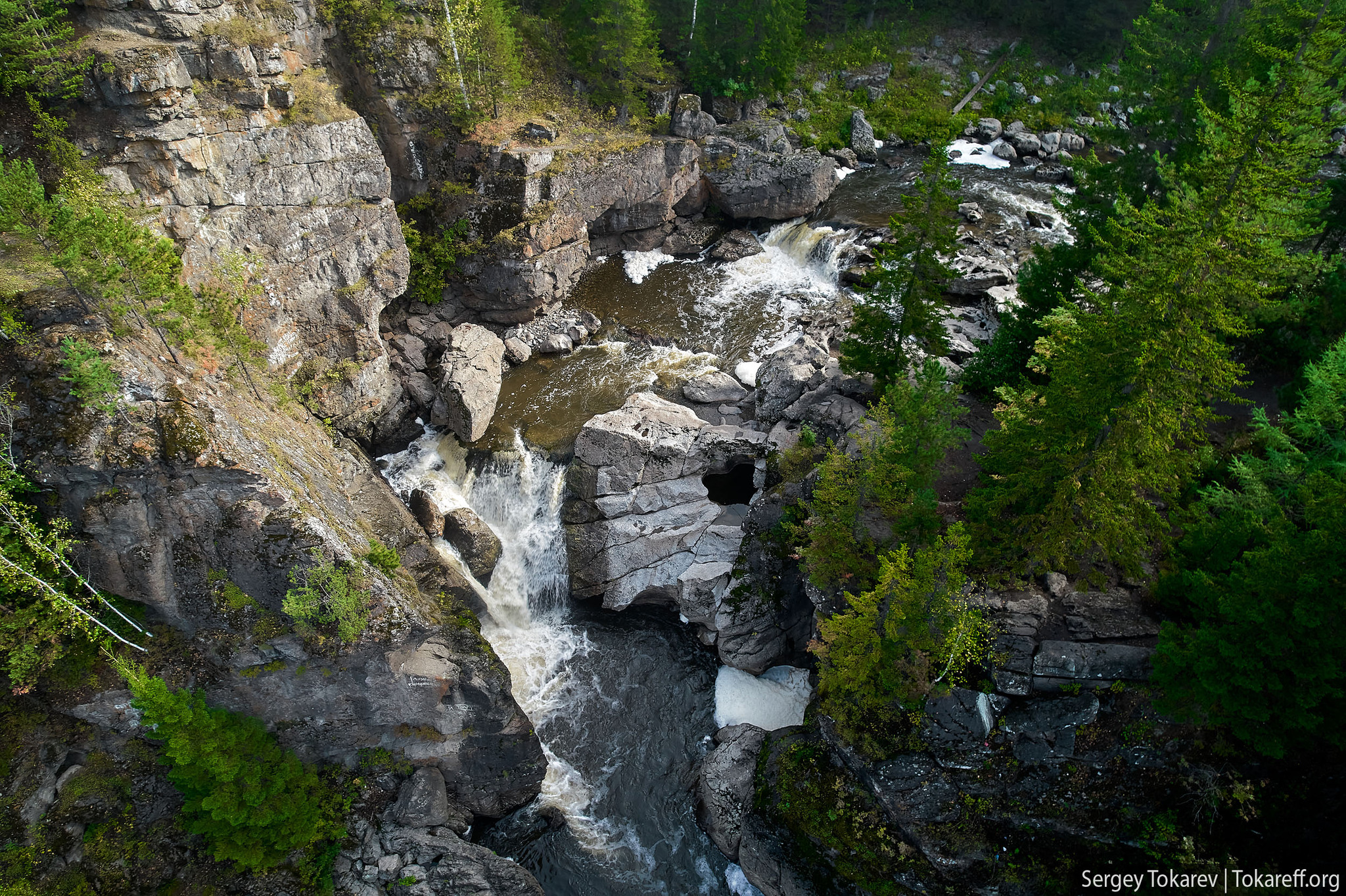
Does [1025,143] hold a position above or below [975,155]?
above

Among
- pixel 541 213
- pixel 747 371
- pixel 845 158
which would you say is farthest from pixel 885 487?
pixel 845 158

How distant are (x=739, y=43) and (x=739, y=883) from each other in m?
55.3

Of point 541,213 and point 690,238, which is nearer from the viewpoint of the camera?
point 541,213

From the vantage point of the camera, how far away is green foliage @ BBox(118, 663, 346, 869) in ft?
61.0

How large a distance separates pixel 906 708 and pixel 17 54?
39851 millimetres

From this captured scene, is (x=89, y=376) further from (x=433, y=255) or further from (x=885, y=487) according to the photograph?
(x=433, y=255)

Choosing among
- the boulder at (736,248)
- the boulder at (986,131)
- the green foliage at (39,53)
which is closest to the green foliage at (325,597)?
the green foliage at (39,53)

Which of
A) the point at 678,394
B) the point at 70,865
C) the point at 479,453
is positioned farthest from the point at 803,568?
the point at 70,865

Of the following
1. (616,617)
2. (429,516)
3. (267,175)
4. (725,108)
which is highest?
(725,108)

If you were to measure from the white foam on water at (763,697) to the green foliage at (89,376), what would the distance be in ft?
76.6

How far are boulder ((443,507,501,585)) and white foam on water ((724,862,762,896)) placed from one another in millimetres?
15782

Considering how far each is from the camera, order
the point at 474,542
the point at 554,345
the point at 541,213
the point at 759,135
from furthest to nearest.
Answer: the point at 759,135 → the point at 541,213 → the point at 554,345 → the point at 474,542

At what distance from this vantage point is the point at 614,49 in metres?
45.7

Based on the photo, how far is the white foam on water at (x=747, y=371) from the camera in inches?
1476
